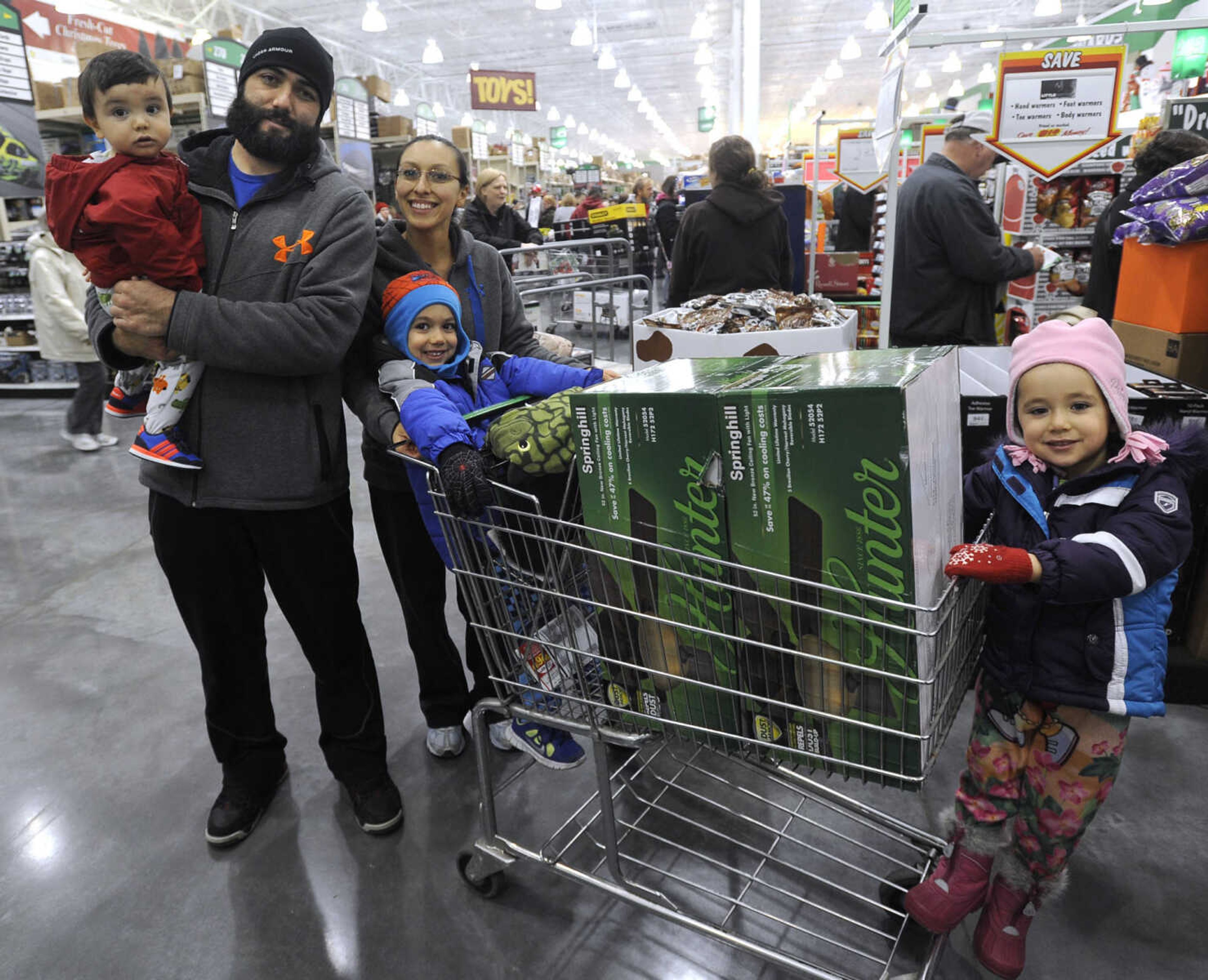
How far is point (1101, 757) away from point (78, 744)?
2.80 meters

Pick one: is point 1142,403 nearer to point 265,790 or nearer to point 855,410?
point 855,410

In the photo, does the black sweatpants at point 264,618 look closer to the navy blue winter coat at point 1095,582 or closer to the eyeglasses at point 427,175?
the eyeglasses at point 427,175

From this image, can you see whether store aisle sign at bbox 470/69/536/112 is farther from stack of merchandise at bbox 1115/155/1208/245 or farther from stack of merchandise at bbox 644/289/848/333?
stack of merchandise at bbox 1115/155/1208/245

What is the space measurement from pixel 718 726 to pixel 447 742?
4.21ft

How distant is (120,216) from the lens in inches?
61.1

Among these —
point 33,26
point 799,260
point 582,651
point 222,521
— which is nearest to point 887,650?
point 582,651

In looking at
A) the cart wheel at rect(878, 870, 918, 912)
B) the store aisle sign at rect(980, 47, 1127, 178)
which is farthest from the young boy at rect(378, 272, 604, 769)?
the store aisle sign at rect(980, 47, 1127, 178)

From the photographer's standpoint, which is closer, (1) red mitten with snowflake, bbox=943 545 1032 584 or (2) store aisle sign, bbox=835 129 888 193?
(1) red mitten with snowflake, bbox=943 545 1032 584

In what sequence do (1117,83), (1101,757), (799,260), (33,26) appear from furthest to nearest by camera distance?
(33,26) < (799,260) < (1117,83) < (1101,757)

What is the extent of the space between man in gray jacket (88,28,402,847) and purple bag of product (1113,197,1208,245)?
2.34 m

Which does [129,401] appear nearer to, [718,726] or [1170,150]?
[718,726]

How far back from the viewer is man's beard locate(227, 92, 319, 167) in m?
1.74

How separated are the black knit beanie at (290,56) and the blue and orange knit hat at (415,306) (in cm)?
42

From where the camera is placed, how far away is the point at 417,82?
2673cm
